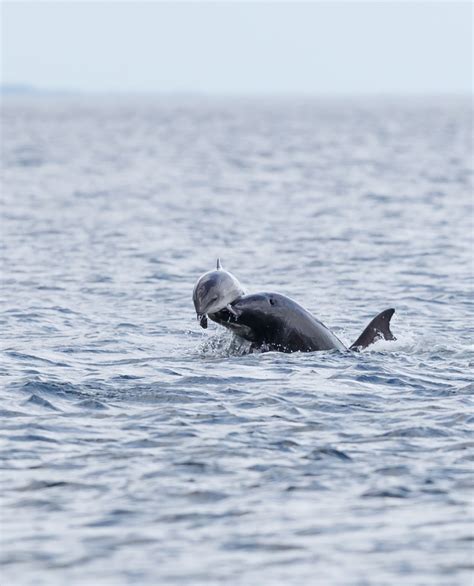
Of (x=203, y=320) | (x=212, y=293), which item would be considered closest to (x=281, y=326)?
(x=212, y=293)

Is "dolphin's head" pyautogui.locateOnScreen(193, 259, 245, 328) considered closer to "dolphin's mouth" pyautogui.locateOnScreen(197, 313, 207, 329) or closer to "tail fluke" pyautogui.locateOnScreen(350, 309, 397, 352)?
"dolphin's mouth" pyautogui.locateOnScreen(197, 313, 207, 329)

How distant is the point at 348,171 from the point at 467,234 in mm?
29399

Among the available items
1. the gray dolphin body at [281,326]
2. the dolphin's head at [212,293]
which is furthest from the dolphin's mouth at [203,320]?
the gray dolphin body at [281,326]

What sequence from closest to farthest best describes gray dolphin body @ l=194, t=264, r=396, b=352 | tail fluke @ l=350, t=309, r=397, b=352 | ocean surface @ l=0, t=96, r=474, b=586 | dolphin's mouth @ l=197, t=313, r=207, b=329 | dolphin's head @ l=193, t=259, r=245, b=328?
ocean surface @ l=0, t=96, r=474, b=586
dolphin's mouth @ l=197, t=313, r=207, b=329
dolphin's head @ l=193, t=259, r=245, b=328
gray dolphin body @ l=194, t=264, r=396, b=352
tail fluke @ l=350, t=309, r=397, b=352

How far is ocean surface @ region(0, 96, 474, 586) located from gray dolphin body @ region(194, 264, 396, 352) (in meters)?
0.31

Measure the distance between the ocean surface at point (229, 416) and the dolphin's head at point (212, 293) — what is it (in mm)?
955

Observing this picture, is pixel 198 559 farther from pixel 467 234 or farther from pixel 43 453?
pixel 467 234

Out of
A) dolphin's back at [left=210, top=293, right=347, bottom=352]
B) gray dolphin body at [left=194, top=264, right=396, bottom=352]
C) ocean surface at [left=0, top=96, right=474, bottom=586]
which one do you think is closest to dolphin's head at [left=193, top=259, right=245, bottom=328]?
gray dolphin body at [left=194, top=264, right=396, bottom=352]

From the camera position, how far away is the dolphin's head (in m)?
18.6

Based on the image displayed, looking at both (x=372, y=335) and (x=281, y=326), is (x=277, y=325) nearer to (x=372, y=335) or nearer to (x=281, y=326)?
(x=281, y=326)

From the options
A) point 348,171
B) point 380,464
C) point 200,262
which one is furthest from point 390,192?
point 380,464

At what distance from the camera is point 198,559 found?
39.2 feet

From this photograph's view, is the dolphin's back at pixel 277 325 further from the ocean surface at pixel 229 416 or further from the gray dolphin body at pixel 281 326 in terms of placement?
the ocean surface at pixel 229 416

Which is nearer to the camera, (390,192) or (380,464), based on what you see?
(380,464)
